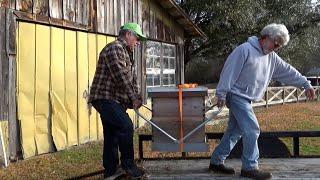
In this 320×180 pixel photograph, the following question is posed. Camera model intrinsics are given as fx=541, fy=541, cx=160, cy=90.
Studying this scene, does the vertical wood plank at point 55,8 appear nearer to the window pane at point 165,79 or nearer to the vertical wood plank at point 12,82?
the vertical wood plank at point 12,82

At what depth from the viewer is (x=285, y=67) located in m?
6.47

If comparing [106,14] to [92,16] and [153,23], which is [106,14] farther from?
[153,23]

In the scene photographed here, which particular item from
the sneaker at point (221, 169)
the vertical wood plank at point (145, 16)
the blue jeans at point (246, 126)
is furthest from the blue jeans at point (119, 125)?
the vertical wood plank at point (145, 16)

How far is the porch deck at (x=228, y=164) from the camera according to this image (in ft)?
19.7

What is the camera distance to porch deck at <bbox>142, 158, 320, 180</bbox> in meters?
5.99

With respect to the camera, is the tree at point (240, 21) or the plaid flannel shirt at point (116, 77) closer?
the plaid flannel shirt at point (116, 77)

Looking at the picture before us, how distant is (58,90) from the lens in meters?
10.8

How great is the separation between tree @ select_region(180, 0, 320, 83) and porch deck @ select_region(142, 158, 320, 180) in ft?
60.4

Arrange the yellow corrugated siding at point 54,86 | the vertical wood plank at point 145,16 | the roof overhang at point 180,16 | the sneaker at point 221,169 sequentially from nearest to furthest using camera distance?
the sneaker at point 221,169 < the yellow corrugated siding at point 54,86 < the vertical wood plank at point 145,16 < the roof overhang at point 180,16

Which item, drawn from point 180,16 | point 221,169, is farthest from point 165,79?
point 221,169

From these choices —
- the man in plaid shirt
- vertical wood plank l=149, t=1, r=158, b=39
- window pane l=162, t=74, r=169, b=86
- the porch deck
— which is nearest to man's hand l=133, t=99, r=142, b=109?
the man in plaid shirt

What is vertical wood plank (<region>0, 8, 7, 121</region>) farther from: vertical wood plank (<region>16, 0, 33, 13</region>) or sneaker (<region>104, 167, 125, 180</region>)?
sneaker (<region>104, 167, 125, 180</region>)

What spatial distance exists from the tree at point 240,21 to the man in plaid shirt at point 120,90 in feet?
62.7

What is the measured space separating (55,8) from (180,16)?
283 inches
